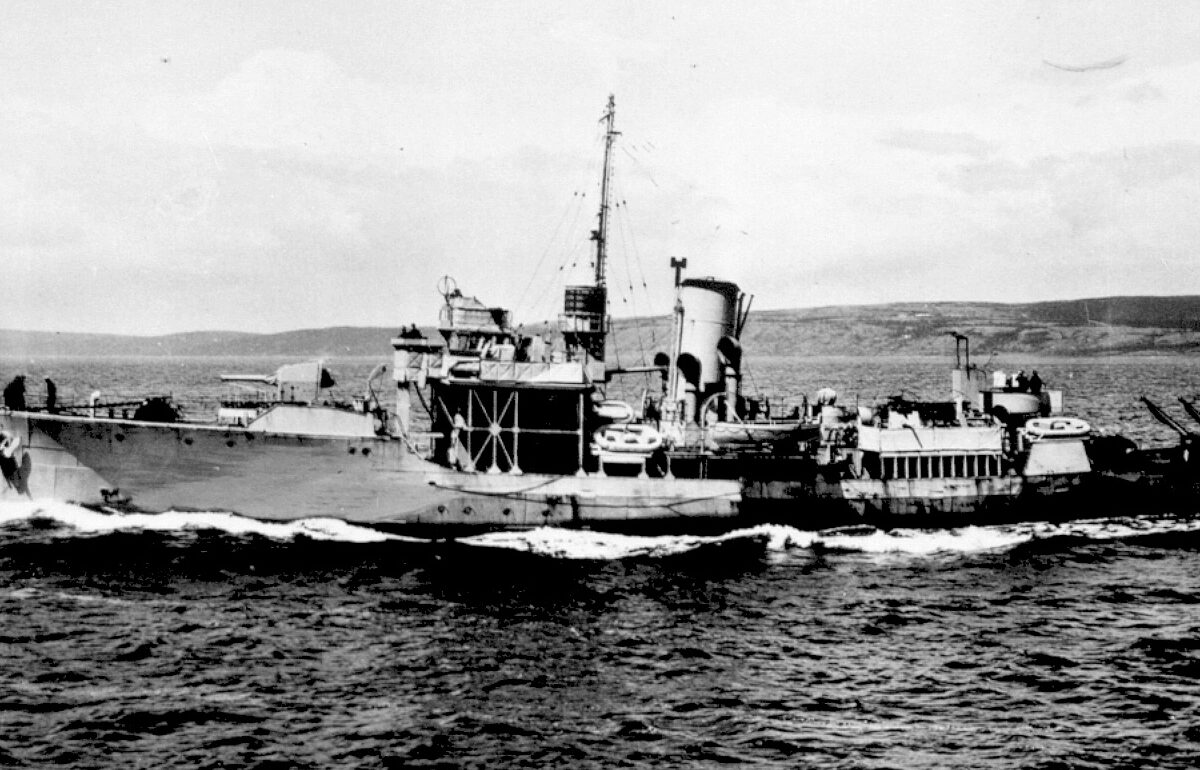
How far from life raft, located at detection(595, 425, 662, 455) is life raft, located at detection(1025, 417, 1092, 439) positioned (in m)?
13.3

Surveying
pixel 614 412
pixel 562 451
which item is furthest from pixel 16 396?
pixel 614 412

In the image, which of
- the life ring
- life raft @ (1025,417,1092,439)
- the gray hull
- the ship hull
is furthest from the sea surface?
the life ring

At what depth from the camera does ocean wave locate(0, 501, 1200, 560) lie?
2775cm

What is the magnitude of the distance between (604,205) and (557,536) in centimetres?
1076

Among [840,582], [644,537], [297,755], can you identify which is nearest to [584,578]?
[644,537]

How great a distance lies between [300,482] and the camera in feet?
93.0

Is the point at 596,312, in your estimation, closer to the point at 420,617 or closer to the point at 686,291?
the point at 686,291

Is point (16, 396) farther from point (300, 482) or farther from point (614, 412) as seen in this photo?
point (614, 412)

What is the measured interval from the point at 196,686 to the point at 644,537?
14.9m

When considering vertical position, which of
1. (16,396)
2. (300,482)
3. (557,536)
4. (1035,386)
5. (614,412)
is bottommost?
(557,536)

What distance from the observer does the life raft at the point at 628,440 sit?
2938 centimetres

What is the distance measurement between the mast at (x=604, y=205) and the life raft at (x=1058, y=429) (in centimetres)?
1566

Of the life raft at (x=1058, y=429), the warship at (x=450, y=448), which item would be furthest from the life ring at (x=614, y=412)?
the life raft at (x=1058, y=429)

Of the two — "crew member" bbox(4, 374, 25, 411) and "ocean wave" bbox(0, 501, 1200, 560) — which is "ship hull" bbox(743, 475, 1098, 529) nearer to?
"ocean wave" bbox(0, 501, 1200, 560)
